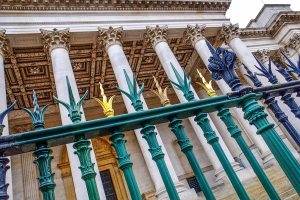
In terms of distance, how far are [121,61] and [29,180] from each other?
30.4ft

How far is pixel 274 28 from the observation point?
18.8 metres

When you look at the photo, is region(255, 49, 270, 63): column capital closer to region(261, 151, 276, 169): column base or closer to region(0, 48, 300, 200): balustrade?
region(261, 151, 276, 169): column base

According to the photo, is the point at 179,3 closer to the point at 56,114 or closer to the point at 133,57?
the point at 133,57

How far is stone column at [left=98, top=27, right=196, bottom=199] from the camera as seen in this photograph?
8.90 meters

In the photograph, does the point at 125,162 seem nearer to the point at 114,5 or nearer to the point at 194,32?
the point at 114,5

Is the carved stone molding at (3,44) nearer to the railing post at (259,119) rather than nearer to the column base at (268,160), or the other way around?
the railing post at (259,119)

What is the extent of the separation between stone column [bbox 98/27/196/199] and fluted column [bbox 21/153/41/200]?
25.0ft

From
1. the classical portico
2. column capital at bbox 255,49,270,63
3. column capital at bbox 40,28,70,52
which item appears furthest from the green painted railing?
column capital at bbox 255,49,270,63

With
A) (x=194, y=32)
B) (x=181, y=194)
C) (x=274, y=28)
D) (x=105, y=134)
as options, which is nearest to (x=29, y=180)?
(x=181, y=194)

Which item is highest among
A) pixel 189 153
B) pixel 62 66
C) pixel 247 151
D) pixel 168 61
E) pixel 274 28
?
pixel 274 28

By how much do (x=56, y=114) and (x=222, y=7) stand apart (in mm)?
12795

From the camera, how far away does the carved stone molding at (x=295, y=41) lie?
681 inches

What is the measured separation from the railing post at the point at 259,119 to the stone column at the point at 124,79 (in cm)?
689

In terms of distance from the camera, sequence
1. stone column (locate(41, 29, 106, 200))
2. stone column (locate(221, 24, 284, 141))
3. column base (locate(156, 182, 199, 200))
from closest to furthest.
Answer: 1. stone column (locate(41, 29, 106, 200))
2. column base (locate(156, 182, 199, 200))
3. stone column (locate(221, 24, 284, 141))
